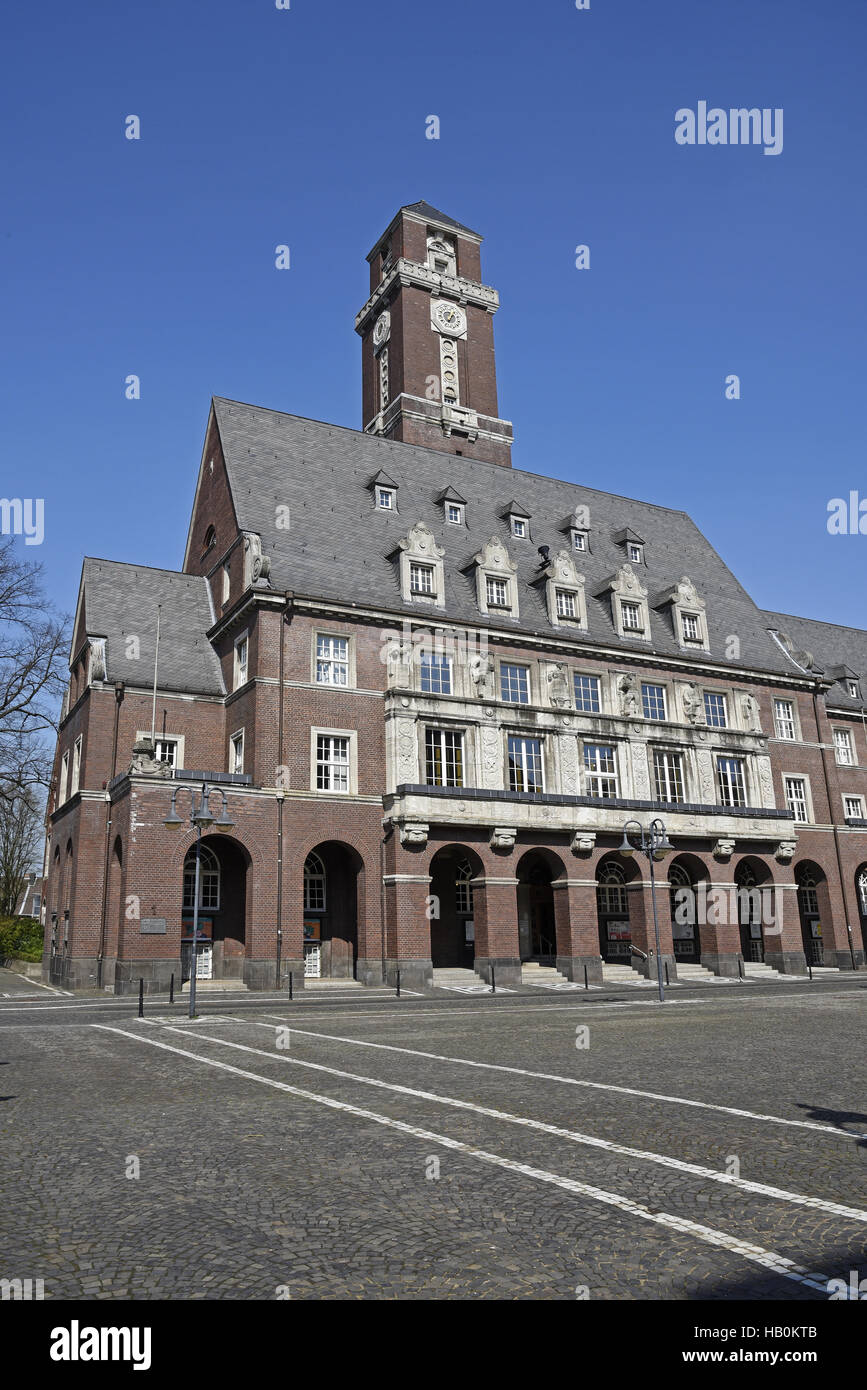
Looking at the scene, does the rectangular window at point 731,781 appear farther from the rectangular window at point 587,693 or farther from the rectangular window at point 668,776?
the rectangular window at point 587,693

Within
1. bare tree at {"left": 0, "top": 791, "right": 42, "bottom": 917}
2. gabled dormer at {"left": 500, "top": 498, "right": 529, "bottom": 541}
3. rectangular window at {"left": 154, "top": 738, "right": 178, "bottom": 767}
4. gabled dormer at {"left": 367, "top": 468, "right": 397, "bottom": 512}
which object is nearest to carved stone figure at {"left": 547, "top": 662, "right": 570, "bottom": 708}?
gabled dormer at {"left": 500, "top": 498, "right": 529, "bottom": 541}

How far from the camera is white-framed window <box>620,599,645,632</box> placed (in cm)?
4466

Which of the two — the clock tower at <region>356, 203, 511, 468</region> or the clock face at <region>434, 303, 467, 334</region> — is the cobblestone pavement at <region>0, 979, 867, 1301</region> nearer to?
the clock tower at <region>356, 203, 511, 468</region>

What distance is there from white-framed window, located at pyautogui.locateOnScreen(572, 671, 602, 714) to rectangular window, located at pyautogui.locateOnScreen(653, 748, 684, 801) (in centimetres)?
348

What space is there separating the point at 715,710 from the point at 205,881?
24883 mm

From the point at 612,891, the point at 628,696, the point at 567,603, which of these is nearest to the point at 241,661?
the point at 567,603

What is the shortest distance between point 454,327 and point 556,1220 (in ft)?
196

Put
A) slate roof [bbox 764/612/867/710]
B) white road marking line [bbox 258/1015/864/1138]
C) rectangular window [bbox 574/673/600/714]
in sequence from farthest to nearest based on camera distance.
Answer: slate roof [bbox 764/612/867/710] → rectangular window [bbox 574/673/600/714] → white road marking line [bbox 258/1015/864/1138]

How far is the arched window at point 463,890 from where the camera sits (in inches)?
1588

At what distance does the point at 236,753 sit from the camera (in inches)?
1459

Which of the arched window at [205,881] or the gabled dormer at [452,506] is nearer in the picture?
the arched window at [205,881]

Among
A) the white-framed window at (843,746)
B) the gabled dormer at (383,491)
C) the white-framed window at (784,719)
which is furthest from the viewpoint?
the white-framed window at (843,746)

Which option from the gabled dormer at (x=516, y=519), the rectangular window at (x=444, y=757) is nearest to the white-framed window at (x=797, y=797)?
the gabled dormer at (x=516, y=519)

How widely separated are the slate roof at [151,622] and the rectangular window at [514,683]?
448 inches
